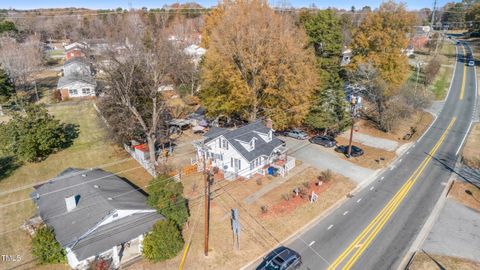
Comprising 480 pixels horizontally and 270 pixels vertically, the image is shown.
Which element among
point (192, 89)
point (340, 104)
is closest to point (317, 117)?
point (340, 104)

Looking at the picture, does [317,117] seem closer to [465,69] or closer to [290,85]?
[290,85]

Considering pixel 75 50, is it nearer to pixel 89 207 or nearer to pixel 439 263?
pixel 89 207

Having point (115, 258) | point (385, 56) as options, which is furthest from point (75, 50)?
point (115, 258)

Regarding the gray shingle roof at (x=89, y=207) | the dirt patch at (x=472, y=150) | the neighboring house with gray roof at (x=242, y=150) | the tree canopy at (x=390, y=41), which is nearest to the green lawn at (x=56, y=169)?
the gray shingle roof at (x=89, y=207)

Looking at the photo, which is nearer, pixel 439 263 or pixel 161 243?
pixel 161 243

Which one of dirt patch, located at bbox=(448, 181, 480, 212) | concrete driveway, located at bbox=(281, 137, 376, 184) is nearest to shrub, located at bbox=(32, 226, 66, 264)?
concrete driveway, located at bbox=(281, 137, 376, 184)

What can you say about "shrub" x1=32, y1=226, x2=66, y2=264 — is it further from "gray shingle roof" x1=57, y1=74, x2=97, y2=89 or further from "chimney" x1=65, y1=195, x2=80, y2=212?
"gray shingle roof" x1=57, y1=74, x2=97, y2=89
